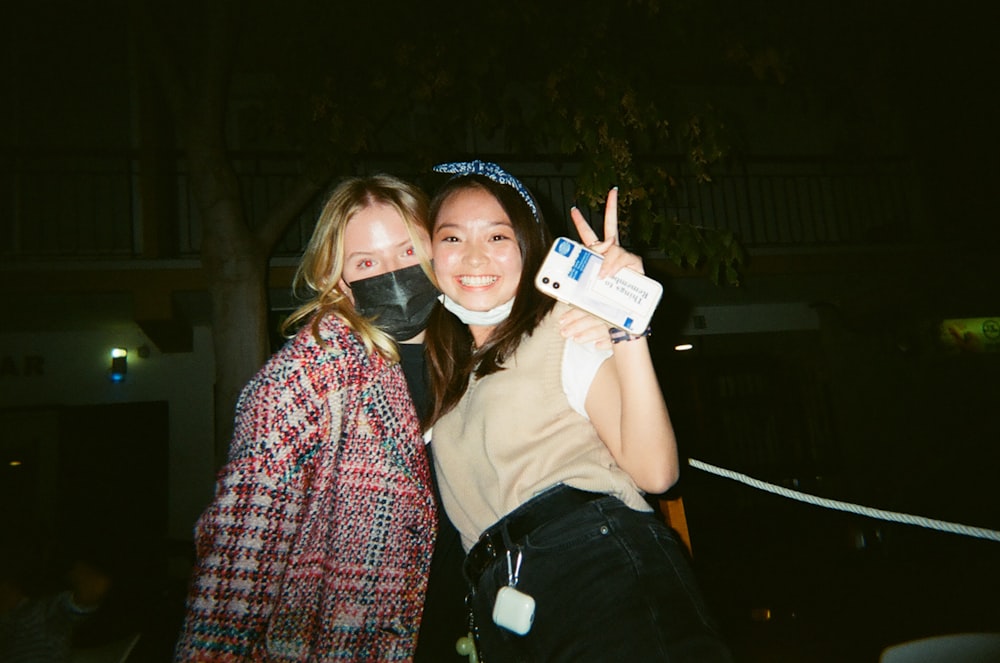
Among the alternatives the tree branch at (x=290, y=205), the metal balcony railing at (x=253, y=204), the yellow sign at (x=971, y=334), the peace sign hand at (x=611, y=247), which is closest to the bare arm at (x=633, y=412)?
the peace sign hand at (x=611, y=247)

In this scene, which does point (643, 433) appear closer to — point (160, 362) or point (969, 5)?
point (160, 362)

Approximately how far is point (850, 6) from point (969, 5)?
5.33 ft

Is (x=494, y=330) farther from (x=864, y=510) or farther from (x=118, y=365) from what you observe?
(x=118, y=365)

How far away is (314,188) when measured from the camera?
17.2 ft

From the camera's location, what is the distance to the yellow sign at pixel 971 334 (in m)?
9.38

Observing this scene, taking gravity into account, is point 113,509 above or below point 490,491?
below

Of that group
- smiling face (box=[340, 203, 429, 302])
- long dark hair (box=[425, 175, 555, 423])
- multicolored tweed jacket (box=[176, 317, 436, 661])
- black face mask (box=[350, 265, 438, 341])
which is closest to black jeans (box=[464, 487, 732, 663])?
multicolored tweed jacket (box=[176, 317, 436, 661])

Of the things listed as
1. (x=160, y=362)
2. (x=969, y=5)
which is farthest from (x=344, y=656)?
(x=969, y=5)

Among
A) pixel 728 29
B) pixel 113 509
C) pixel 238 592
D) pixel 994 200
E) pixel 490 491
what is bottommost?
pixel 113 509

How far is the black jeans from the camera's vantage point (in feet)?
4.04

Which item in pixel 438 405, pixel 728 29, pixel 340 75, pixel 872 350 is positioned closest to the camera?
pixel 438 405

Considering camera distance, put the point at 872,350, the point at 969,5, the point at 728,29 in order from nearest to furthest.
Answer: the point at 728,29 < the point at 969,5 < the point at 872,350

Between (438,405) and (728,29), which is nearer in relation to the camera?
(438,405)

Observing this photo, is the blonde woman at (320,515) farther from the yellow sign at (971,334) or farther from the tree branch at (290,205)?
the yellow sign at (971,334)
